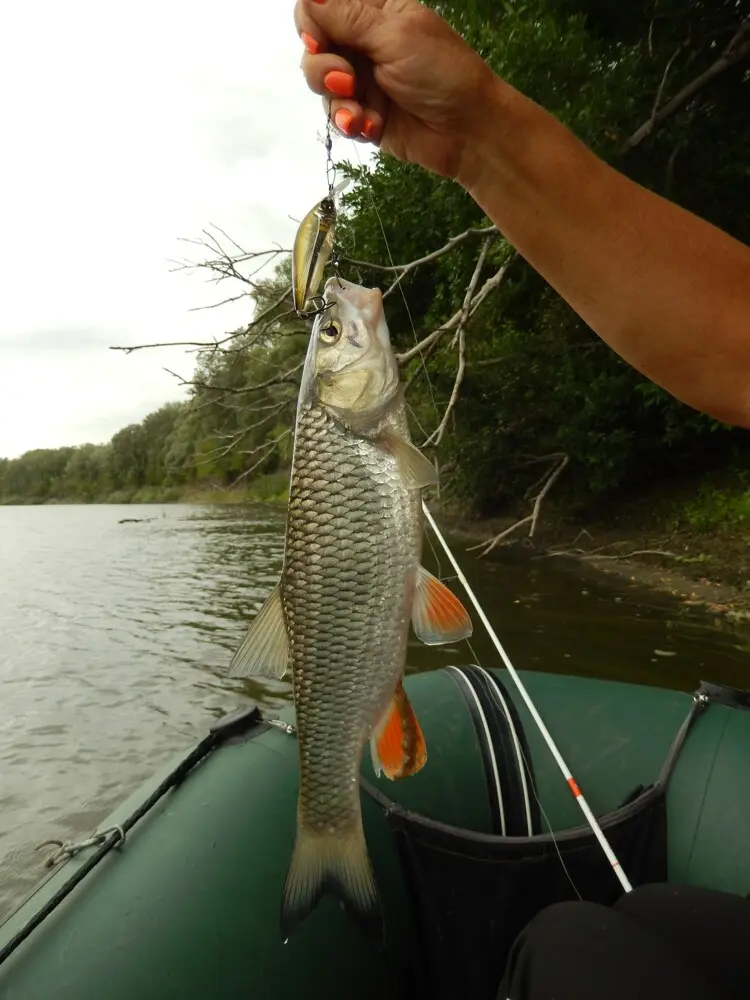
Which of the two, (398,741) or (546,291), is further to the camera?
(546,291)

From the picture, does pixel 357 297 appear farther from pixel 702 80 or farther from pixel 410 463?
pixel 702 80

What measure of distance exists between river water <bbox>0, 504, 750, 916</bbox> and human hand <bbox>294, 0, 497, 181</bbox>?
388 cm

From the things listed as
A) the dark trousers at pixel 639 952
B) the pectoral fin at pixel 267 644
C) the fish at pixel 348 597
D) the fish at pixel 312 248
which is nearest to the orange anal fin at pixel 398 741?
the fish at pixel 348 597

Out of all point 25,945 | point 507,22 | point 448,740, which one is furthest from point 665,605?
point 25,945

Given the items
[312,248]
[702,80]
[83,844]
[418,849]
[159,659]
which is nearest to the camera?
[312,248]

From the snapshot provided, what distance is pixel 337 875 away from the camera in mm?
1567

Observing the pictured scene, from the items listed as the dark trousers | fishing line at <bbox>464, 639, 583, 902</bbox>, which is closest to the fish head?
the dark trousers

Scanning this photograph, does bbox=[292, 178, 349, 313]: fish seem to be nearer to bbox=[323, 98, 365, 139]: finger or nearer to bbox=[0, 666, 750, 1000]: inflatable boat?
bbox=[323, 98, 365, 139]: finger

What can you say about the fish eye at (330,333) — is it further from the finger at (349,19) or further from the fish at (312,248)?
the finger at (349,19)

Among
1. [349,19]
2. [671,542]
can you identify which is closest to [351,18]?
[349,19]

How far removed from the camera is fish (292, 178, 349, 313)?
1609mm

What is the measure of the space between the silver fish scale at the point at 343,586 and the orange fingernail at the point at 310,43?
802mm

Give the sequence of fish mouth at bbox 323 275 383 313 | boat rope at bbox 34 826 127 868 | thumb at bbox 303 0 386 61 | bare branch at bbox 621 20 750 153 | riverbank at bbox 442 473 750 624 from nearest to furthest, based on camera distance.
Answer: thumb at bbox 303 0 386 61
fish mouth at bbox 323 275 383 313
boat rope at bbox 34 826 127 868
bare branch at bbox 621 20 750 153
riverbank at bbox 442 473 750 624

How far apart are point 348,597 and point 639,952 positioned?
34.0 inches
